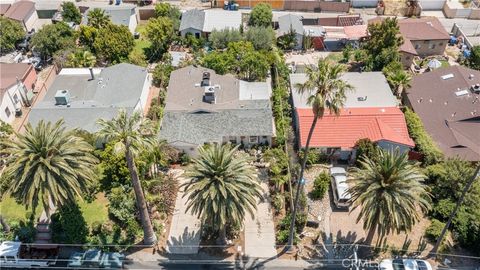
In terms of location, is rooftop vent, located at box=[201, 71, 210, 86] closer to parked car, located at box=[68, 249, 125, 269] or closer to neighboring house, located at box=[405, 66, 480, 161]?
parked car, located at box=[68, 249, 125, 269]

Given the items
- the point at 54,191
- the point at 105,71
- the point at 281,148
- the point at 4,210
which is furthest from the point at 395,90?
the point at 4,210

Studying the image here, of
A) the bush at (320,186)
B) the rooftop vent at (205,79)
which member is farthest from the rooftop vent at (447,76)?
the rooftop vent at (205,79)

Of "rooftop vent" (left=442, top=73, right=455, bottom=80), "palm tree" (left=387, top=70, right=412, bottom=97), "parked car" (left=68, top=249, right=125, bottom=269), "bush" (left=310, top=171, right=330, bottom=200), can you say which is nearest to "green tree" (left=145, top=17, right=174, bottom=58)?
"palm tree" (left=387, top=70, right=412, bottom=97)

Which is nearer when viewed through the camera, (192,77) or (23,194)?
(23,194)

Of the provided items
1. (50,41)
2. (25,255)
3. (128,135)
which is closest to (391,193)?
(128,135)

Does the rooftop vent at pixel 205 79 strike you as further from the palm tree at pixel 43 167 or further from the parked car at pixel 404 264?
the parked car at pixel 404 264

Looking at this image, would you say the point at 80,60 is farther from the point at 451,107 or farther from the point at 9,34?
the point at 451,107

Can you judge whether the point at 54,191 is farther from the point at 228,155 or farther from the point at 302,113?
the point at 302,113
